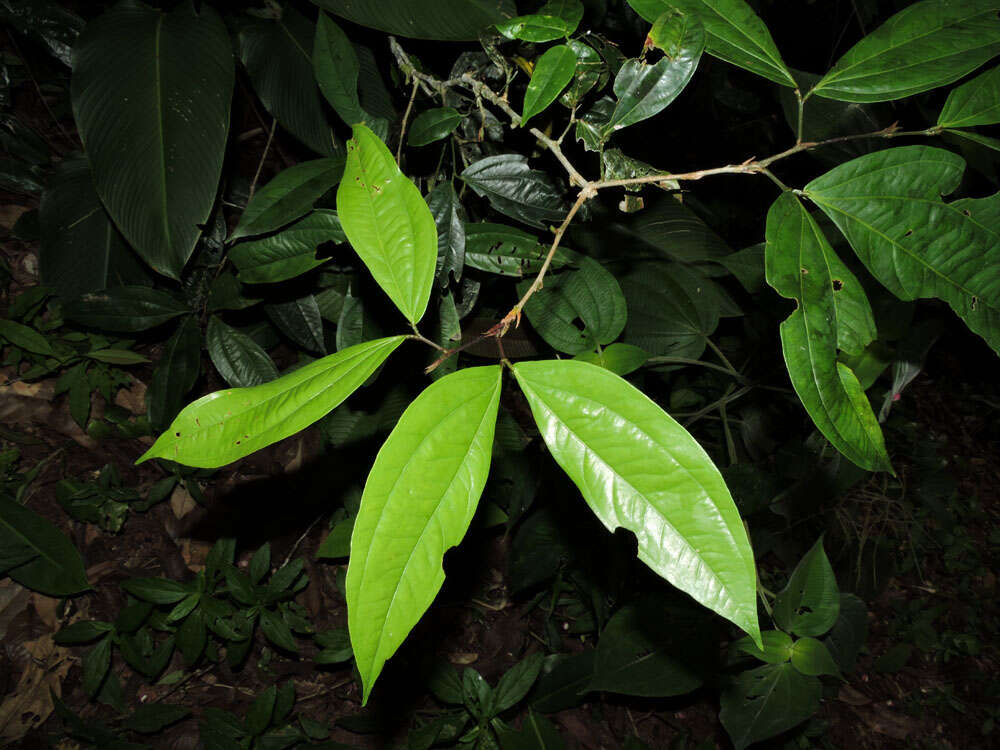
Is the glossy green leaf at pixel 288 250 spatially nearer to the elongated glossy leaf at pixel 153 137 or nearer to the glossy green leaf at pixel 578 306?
the elongated glossy leaf at pixel 153 137

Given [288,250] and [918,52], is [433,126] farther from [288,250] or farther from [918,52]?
A: [918,52]

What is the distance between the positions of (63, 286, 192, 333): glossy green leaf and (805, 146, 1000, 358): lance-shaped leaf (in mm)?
1195

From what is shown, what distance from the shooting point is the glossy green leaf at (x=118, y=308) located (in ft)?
3.92

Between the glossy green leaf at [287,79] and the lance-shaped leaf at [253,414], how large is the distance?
2.56 ft

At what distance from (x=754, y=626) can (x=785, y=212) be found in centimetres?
39

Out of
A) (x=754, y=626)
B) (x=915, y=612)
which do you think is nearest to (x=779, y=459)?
(x=754, y=626)

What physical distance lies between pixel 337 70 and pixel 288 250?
296mm

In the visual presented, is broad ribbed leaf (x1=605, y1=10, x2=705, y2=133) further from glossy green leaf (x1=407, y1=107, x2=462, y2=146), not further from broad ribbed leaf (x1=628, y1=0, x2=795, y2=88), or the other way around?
glossy green leaf (x1=407, y1=107, x2=462, y2=146)

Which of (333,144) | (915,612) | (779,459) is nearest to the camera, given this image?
(333,144)

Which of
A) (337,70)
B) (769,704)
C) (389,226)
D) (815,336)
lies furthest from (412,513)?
(769,704)

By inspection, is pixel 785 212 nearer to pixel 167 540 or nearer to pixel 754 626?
pixel 754 626

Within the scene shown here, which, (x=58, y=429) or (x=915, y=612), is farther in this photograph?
(x=915, y=612)

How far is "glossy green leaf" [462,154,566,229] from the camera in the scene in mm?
952

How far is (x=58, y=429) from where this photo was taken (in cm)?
139
